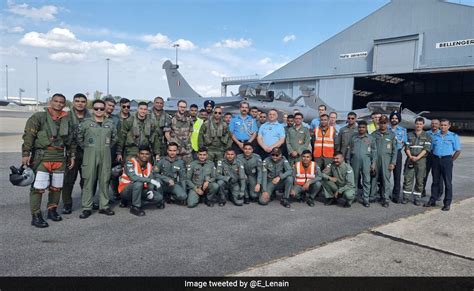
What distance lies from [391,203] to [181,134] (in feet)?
15.0

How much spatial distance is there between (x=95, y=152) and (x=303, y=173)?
390cm

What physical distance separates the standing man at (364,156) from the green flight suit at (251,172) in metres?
1.98

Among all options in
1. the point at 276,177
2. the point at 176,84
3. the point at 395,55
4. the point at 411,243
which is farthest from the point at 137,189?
the point at 395,55

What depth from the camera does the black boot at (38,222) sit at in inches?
182

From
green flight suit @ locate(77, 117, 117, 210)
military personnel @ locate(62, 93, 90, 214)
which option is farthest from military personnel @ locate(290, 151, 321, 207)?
military personnel @ locate(62, 93, 90, 214)

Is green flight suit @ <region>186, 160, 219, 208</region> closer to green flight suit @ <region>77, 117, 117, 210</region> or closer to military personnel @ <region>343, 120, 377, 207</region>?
green flight suit @ <region>77, 117, 117, 210</region>

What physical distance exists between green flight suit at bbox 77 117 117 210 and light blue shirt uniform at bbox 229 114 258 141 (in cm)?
292

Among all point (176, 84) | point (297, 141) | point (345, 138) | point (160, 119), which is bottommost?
point (297, 141)

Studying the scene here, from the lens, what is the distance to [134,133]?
5.95 meters

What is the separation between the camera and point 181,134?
22.7 ft

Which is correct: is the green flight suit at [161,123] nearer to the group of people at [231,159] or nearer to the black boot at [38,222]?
the group of people at [231,159]

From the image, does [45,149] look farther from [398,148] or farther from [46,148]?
[398,148]

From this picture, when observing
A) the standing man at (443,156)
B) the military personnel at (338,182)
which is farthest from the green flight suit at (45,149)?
the standing man at (443,156)
